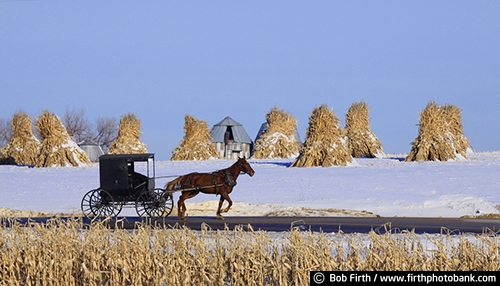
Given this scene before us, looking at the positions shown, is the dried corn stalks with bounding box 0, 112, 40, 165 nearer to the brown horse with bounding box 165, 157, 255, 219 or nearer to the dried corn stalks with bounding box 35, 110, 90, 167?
the dried corn stalks with bounding box 35, 110, 90, 167

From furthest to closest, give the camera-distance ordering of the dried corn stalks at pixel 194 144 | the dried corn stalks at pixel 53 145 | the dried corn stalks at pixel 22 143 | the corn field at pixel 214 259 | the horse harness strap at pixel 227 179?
the dried corn stalks at pixel 22 143 → the dried corn stalks at pixel 194 144 → the dried corn stalks at pixel 53 145 → the horse harness strap at pixel 227 179 → the corn field at pixel 214 259

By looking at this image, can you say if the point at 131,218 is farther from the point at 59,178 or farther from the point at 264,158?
the point at 264,158

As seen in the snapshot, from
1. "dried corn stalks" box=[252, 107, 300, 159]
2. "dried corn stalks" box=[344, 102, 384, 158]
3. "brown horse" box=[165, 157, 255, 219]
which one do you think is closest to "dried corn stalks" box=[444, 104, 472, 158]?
"dried corn stalks" box=[344, 102, 384, 158]

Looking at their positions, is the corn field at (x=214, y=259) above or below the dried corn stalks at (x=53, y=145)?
below

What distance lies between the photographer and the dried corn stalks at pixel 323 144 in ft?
132

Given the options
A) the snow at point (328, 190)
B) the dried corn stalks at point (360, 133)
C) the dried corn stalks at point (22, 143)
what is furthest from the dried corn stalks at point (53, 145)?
the dried corn stalks at point (360, 133)

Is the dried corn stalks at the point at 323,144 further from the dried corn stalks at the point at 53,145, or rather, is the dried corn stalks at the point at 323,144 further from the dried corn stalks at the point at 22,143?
the dried corn stalks at the point at 22,143

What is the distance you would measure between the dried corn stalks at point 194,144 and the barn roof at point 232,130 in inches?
458

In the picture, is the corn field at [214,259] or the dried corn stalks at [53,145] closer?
the corn field at [214,259]

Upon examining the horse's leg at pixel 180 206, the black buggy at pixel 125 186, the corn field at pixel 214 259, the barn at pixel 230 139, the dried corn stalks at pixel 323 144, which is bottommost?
the corn field at pixel 214 259

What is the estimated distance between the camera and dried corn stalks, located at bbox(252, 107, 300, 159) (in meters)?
50.6

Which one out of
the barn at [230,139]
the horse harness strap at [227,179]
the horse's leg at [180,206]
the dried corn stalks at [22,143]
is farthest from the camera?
the barn at [230,139]

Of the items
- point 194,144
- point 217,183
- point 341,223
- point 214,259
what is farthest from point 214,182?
point 194,144

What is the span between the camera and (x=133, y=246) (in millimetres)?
11836
